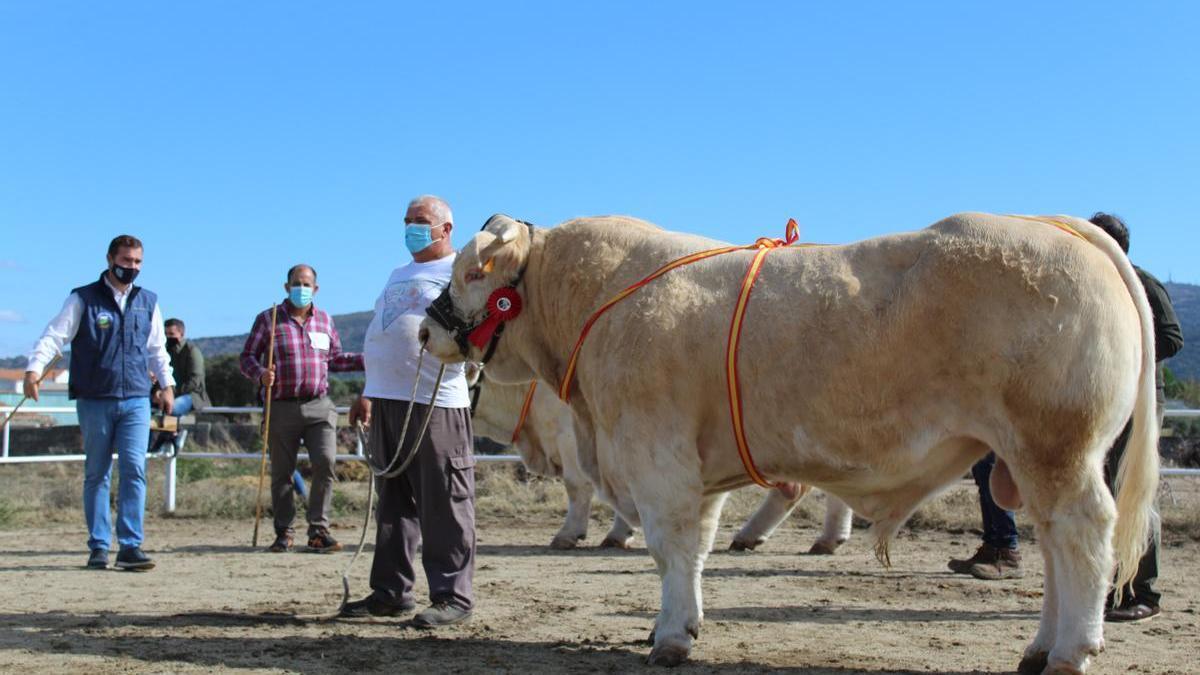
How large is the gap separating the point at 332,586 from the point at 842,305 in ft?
14.1

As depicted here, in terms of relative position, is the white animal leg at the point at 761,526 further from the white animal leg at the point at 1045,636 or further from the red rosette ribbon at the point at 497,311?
the white animal leg at the point at 1045,636

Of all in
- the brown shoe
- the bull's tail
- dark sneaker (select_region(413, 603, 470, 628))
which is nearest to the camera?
the bull's tail

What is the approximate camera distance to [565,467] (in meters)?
9.95

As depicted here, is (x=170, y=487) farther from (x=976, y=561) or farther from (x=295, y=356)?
(x=976, y=561)

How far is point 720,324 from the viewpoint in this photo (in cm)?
505

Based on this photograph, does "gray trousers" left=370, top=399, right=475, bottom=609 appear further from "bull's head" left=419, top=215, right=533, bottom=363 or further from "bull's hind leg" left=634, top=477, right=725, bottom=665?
"bull's hind leg" left=634, top=477, right=725, bottom=665

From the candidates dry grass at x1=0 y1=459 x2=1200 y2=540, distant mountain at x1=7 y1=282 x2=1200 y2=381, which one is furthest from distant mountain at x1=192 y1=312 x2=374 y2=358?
dry grass at x1=0 y1=459 x2=1200 y2=540

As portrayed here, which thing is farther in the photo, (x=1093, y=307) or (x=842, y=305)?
(x=842, y=305)

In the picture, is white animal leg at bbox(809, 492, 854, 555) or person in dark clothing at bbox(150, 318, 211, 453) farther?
person in dark clothing at bbox(150, 318, 211, 453)

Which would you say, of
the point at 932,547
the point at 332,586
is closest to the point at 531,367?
the point at 332,586

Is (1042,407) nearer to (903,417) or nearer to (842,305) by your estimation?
(903,417)

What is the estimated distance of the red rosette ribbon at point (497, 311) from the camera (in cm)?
582

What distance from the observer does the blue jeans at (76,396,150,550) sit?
26.8 ft

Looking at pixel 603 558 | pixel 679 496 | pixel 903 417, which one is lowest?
pixel 603 558
